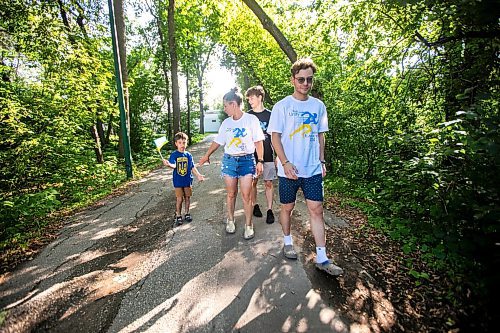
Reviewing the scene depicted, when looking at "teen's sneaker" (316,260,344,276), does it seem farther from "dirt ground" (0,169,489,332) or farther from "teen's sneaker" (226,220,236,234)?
"teen's sneaker" (226,220,236,234)

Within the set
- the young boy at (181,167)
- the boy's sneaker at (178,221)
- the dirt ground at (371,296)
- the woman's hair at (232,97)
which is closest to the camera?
the dirt ground at (371,296)

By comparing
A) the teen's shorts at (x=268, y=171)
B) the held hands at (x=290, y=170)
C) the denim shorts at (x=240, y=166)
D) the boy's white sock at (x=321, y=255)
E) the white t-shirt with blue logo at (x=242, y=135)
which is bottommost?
the boy's white sock at (x=321, y=255)

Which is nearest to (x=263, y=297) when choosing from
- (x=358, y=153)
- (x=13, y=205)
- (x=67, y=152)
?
(x=13, y=205)

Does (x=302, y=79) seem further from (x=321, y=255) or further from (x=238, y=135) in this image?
(x=321, y=255)

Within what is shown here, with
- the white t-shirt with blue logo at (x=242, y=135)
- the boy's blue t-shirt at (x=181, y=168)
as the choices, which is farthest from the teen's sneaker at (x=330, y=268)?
the boy's blue t-shirt at (x=181, y=168)

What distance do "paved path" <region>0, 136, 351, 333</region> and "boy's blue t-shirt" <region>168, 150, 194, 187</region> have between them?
0.76m

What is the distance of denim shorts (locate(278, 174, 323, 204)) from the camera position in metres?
2.90

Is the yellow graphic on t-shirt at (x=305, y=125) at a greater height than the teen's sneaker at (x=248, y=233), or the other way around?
the yellow graphic on t-shirt at (x=305, y=125)

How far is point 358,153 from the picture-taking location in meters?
6.91

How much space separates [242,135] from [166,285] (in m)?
2.13

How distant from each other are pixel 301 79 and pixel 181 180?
9.05ft

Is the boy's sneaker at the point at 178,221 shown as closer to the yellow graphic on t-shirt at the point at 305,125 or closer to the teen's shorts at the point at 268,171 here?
the teen's shorts at the point at 268,171

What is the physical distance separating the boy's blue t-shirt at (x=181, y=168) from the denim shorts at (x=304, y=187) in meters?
2.15

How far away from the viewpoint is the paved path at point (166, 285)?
7.52 feet
